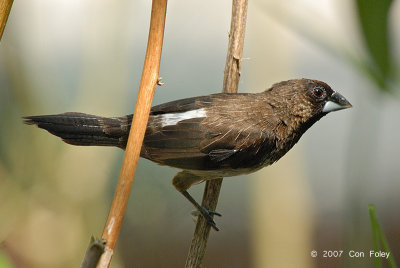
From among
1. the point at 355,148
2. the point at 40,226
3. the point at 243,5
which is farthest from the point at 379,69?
the point at 40,226

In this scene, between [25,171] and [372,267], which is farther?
[25,171]

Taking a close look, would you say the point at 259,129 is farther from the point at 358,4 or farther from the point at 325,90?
the point at 358,4

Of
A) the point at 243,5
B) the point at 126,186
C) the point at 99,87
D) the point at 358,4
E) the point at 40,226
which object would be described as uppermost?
the point at 243,5

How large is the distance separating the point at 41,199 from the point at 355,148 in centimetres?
211

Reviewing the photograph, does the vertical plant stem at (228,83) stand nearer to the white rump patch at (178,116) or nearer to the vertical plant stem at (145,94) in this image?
the white rump patch at (178,116)

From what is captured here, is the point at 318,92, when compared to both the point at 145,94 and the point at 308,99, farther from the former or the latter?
the point at 145,94

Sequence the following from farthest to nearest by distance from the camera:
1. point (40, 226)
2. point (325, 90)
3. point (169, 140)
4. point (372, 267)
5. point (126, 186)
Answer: point (40, 226)
point (325, 90)
point (169, 140)
point (372, 267)
point (126, 186)

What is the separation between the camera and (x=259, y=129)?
228 centimetres

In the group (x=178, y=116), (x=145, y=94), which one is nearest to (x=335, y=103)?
(x=178, y=116)

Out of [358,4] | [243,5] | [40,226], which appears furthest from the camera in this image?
[40,226]

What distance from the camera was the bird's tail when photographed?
6.30ft

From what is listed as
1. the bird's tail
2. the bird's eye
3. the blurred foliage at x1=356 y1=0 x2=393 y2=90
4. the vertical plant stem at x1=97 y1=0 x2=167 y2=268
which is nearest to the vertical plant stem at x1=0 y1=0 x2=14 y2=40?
the vertical plant stem at x1=97 y1=0 x2=167 y2=268

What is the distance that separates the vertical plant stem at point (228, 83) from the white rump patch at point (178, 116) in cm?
26

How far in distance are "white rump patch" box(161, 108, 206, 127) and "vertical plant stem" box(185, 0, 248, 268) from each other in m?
0.26
